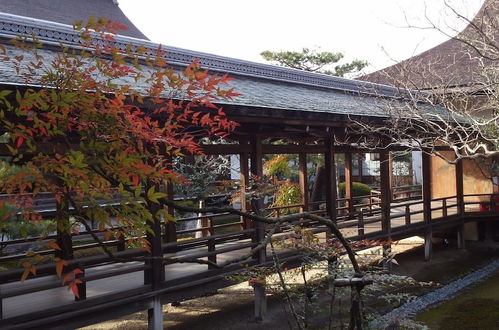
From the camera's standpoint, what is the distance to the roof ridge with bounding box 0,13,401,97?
7711mm

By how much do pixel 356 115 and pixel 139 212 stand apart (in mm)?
7094

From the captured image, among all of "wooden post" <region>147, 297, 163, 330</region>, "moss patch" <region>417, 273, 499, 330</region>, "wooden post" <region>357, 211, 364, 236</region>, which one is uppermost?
"wooden post" <region>357, 211, 364, 236</region>

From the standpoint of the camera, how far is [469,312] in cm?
858

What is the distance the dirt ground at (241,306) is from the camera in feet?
26.9

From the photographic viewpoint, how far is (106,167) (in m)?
2.58

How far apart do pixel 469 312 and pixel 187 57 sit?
786 centimetres

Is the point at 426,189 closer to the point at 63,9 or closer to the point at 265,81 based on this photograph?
the point at 265,81

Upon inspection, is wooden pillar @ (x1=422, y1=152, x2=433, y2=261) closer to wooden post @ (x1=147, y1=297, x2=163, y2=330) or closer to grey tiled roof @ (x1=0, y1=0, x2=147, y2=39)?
wooden post @ (x1=147, y1=297, x2=163, y2=330)

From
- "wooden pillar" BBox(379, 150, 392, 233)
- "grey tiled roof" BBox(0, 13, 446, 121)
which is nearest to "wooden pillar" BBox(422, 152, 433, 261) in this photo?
"wooden pillar" BBox(379, 150, 392, 233)

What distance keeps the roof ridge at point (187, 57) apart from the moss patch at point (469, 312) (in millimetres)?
4434

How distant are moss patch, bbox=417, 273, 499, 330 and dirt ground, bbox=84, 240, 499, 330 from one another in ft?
3.97

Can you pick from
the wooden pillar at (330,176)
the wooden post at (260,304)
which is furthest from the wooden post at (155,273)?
the wooden pillar at (330,176)

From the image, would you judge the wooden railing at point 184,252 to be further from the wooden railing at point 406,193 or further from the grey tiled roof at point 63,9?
the grey tiled roof at point 63,9

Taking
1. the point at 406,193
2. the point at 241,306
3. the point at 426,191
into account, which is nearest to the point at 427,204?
the point at 426,191
